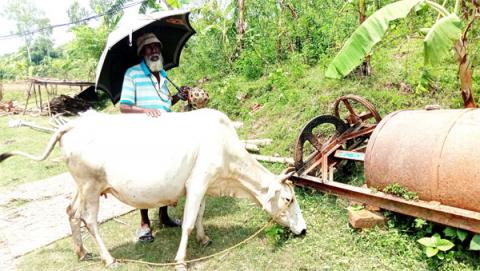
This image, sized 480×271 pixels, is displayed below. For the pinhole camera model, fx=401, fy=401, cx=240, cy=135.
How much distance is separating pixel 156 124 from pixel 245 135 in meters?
4.22

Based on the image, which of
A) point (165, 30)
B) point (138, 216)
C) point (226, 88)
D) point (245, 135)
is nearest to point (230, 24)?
point (226, 88)

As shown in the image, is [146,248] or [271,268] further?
[146,248]

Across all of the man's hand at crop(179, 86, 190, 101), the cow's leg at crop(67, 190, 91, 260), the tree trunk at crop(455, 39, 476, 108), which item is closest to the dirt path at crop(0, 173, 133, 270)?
the cow's leg at crop(67, 190, 91, 260)

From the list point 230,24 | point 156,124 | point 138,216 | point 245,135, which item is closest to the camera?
point 156,124

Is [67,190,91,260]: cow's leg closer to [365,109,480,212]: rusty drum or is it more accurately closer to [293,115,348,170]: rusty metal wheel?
[293,115,348,170]: rusty metal wheel

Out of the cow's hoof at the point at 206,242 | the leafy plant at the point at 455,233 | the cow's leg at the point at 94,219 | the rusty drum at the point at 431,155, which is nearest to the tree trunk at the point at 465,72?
the rusty drum at the point at 431,155

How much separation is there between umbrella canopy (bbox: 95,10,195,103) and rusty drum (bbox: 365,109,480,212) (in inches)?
123

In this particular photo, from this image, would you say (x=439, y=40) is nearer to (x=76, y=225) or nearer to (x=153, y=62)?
(x=153, y=62)

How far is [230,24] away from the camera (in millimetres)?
12859

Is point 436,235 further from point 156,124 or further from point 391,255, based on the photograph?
point 156,124

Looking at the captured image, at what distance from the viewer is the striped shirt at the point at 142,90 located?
16.6 ft

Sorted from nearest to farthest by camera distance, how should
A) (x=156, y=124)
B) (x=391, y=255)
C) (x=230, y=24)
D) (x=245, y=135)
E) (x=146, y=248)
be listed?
(x=391, y=255) → (x=156, y=124) → (x=146, y=248) → (x=245, y=135) → (x=230, y=24)

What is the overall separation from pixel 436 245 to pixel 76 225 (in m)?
3.82

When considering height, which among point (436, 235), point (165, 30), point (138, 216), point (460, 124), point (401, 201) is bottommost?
point (138, 216)
